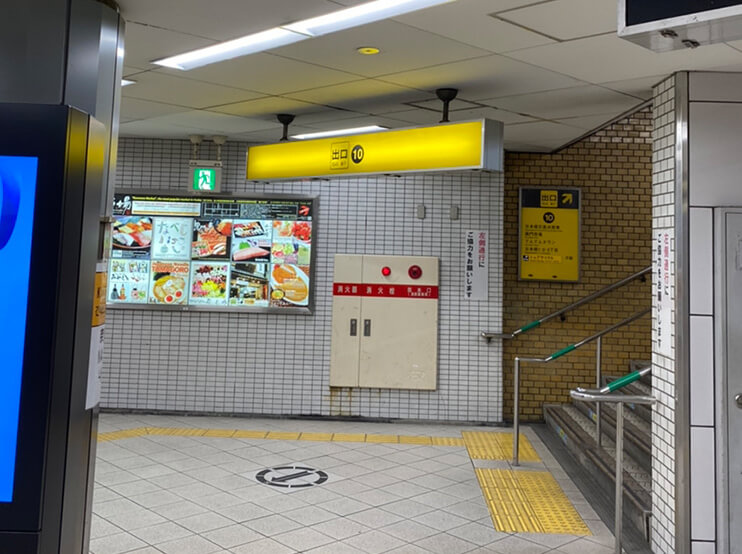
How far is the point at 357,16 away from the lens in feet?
11.0

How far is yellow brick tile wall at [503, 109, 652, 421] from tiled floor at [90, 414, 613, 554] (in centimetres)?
113

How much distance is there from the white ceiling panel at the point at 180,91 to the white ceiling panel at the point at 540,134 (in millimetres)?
2452

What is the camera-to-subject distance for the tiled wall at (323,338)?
23.1 feet

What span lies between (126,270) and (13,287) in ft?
18.4

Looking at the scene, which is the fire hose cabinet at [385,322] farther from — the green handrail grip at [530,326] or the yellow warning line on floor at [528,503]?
the yellow warning line on floor at [528,503]

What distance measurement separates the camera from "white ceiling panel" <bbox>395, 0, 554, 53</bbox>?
3.15m

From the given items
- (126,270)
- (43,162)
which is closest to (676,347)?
(43,162)

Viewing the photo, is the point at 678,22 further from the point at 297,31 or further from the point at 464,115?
the point at 464,115

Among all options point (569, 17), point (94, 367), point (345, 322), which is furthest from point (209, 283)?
point (569, 17)

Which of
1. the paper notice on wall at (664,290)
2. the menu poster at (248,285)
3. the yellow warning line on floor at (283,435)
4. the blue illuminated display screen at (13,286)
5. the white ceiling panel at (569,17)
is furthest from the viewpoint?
the menu poster at (248,285)

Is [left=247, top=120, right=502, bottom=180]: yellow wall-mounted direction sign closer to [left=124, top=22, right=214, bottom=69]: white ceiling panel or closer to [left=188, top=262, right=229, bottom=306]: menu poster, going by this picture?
[left=124, top=22, right=214, bottom=69]: white ceiling panel

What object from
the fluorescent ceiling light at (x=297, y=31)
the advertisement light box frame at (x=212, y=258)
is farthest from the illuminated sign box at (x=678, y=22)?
the advertisement light box frame at (x=212, y=258)

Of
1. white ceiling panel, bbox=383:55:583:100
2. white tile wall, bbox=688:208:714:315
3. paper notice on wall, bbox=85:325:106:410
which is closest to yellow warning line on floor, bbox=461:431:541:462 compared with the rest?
white tile wall, bbox=688:208:714:315

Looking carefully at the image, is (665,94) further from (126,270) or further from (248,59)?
(126,270)
